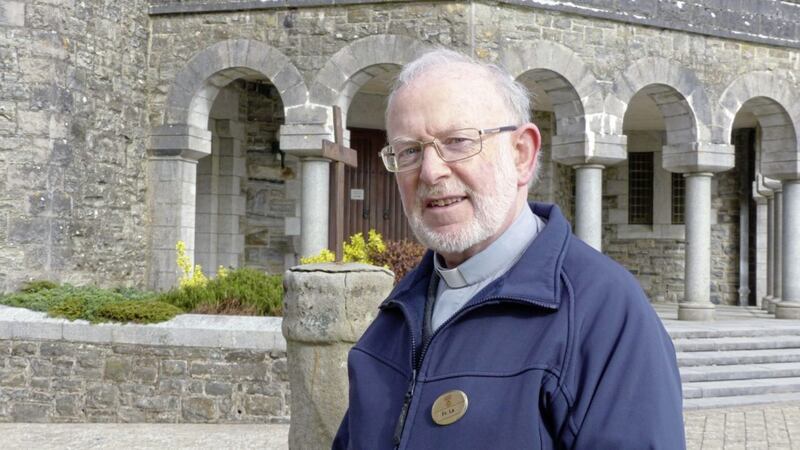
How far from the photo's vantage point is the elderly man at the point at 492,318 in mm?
1381

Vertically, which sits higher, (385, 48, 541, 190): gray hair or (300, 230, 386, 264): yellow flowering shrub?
(385, 48, 541, 190): gray hair

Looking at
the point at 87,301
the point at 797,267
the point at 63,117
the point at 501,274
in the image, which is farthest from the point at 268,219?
the point at 501,274

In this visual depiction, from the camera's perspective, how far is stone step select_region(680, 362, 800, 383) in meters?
8.70

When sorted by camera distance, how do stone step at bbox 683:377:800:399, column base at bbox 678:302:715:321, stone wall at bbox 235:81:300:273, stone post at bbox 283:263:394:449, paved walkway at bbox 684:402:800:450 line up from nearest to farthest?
stone post at bbox 283:263:394:449, paved walkway at bbox 684:402:800:450, stone step at bbox 683:377:800:399, column base at bbox 678:302:715:321, stone wall at bbox 235:81:300:273

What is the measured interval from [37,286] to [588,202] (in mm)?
6529

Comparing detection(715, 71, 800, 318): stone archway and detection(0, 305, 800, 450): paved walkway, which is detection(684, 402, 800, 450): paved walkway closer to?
detection(0, 305, 800, 450): paved walkway

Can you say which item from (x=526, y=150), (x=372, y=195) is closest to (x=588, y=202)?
(x=372, y=195)

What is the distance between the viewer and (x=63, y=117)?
9.76m

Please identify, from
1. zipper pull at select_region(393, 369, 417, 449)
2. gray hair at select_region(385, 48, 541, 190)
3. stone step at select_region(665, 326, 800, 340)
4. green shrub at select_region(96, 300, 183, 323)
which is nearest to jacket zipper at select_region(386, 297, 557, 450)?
zipper pull at select_region(393, 369, 417, 449)

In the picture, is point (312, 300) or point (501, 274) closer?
point (501, 274)

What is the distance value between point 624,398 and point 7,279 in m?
9.05

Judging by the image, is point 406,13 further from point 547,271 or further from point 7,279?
point 547,271

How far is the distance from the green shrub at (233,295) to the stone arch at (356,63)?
316cm

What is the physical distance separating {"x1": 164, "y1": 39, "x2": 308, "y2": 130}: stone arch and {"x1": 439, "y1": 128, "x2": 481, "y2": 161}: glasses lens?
366 inches
